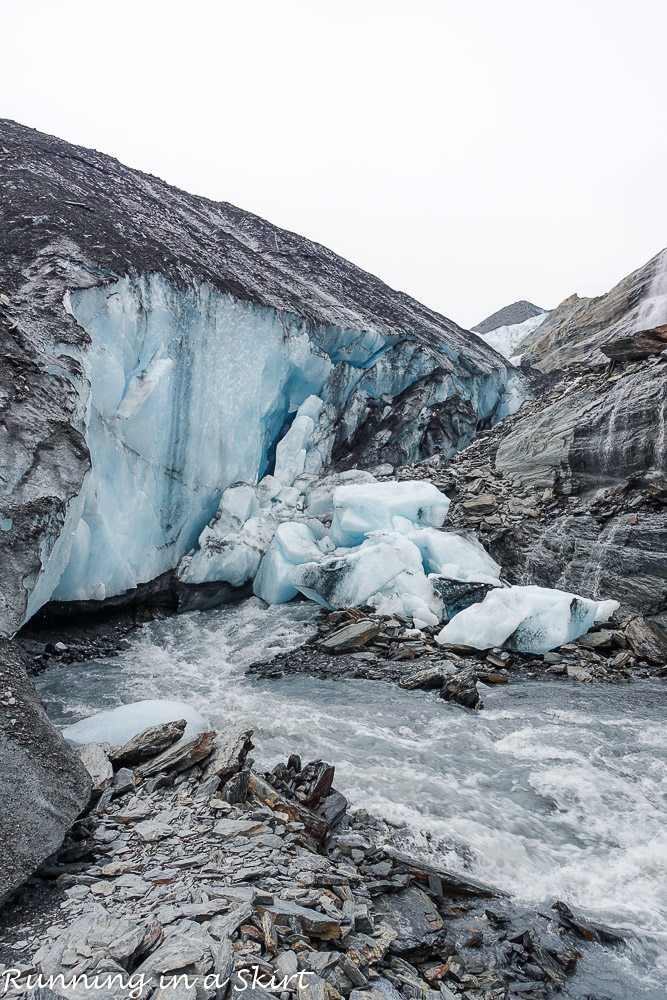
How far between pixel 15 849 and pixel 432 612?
315 inches

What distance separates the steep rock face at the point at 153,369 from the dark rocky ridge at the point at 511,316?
28.9m

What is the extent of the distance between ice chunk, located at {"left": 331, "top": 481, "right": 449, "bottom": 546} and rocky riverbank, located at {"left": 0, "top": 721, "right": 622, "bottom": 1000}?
767 centimetres

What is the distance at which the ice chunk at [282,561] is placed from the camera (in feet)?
37.5

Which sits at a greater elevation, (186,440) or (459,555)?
(186,440)

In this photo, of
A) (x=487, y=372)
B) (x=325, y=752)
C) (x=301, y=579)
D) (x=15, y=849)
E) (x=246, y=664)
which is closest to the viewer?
(x=15, y=849)

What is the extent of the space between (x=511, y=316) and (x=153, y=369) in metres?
41.2

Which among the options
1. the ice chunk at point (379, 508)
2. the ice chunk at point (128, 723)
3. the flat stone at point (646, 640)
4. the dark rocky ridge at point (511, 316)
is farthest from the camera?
the dark rocky ridge at point (511, 316)

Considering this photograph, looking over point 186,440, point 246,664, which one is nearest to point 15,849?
point 246,664

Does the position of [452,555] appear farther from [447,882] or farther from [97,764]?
[97,764]

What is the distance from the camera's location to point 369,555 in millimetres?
10445

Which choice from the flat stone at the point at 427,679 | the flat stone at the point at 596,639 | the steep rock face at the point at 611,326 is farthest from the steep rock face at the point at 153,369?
the flat stone at the point at 596,639

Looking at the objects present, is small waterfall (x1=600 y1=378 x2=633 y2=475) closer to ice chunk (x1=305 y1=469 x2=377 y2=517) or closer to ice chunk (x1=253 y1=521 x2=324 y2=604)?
ice chunk (x1=305 y1=469 x2=377 y2=517)

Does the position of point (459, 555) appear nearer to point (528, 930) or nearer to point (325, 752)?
point (325, 752)

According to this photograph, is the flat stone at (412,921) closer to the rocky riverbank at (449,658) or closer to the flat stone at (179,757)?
the flat stone at (179,757)
